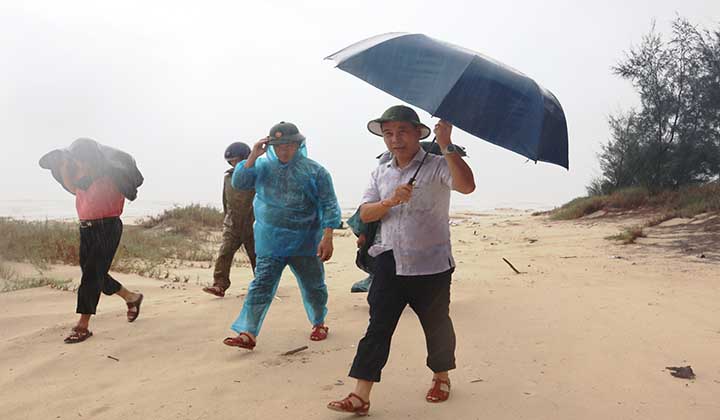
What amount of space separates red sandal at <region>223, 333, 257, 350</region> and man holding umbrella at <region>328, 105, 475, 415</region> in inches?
46.6

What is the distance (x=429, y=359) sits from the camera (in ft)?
10.3

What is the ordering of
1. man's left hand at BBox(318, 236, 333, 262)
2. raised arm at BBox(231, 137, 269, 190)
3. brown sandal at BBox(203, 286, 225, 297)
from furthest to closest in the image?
1. brown sandal at BBox(203, 286, 225, 297)
2. raised arm at BBox(231, 137, 269, 190)
3. man's left hand at BBox(318, 236, 333, 262)

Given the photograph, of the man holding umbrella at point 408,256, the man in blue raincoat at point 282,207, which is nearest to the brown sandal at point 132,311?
the man in blue raincoat at point 282,207

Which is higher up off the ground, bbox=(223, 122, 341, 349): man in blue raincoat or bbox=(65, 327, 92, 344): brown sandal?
bbox=(223, 122, 341, 349): man in blue raincoat

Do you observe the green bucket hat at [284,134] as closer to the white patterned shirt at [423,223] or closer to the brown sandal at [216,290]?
the white patterned shirt at [423,223]

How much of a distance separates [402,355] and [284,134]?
1857 mm

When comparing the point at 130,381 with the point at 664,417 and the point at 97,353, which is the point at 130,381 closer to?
the point at 97,353

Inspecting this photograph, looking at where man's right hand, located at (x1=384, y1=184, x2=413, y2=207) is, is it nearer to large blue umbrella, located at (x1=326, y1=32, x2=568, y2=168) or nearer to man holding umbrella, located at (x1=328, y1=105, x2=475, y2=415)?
man holding umbrella, located at (x1=328, y1=105, x2=475, y2=415)

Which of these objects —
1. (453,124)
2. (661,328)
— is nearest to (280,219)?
(453,124)

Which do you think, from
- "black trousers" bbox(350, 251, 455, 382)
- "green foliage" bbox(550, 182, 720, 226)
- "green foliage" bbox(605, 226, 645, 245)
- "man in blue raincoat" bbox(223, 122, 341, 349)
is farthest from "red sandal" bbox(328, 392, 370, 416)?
"green foliage" bbox(550, 182, 720, 226)

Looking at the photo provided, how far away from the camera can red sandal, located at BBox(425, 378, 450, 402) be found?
3.11 m

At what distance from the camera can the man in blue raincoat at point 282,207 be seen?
4125 millimetres

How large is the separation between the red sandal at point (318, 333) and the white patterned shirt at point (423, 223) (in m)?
1.66

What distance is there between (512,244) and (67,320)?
27.8ft
